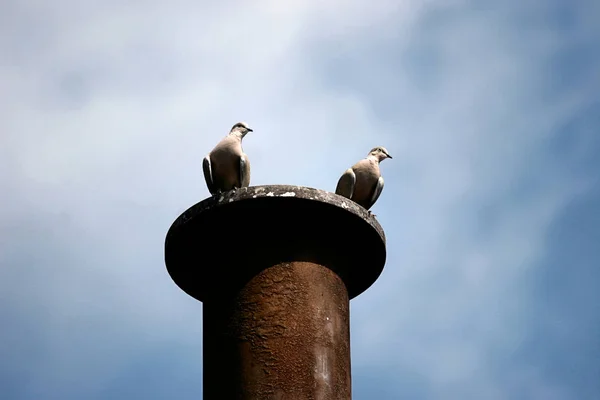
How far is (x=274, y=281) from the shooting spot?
734 cm

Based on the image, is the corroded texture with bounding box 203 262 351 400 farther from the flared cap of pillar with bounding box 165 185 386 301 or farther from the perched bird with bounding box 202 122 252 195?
the perched bird with bounding box 202 122 252 195

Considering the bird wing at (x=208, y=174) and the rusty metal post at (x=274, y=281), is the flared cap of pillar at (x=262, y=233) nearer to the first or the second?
the rusty metal post at (x=274, y=281)

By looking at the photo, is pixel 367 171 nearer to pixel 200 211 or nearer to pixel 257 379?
pixel 200 211

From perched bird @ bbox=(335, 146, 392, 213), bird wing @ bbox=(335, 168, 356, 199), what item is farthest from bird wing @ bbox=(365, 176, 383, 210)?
bird wing @ bbox=(335, 168, 356, 199)

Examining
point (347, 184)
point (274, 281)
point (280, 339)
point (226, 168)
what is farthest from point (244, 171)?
point (280, 339)

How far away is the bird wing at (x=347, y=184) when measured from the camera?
28.9 ft

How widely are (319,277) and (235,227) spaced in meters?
0.75

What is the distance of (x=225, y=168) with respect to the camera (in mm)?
8602

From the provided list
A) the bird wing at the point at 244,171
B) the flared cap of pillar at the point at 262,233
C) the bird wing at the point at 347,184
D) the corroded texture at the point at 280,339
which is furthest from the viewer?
the bird wing at the point at 347,184

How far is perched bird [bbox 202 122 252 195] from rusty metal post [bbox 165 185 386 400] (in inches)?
36.9

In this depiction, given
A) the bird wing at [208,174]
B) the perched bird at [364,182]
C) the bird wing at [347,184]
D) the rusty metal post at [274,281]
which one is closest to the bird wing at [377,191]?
the perched bird at [364,182]

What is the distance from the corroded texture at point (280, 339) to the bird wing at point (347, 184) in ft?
4.52

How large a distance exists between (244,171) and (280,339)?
197cm

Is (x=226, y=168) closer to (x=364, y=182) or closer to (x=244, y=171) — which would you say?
(x=244, y=171)
